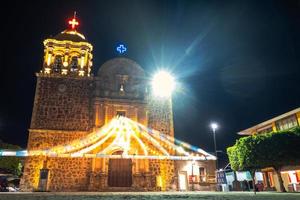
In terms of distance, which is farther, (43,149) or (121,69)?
(121,69)

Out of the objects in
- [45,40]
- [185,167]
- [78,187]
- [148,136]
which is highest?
[45,40]

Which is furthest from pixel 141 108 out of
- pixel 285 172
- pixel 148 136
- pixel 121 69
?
pixel 285 172

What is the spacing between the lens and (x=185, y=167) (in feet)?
83.7

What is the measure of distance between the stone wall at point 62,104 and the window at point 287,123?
20.0 metres

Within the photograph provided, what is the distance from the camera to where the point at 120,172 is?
76.4 ft

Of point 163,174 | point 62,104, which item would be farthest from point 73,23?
point 163,174

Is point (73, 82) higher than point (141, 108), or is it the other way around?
point (73, 82)

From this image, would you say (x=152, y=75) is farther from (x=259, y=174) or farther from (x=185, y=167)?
(x=259, y=174)

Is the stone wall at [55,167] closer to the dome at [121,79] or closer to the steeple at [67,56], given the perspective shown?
the dome at [121,79]

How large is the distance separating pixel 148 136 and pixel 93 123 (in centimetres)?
526

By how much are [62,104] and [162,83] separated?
10.2 m

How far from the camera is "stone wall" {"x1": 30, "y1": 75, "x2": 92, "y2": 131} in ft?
77.3

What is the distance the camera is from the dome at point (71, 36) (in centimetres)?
2647

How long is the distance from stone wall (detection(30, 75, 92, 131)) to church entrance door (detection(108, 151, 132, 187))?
13.3 ft
